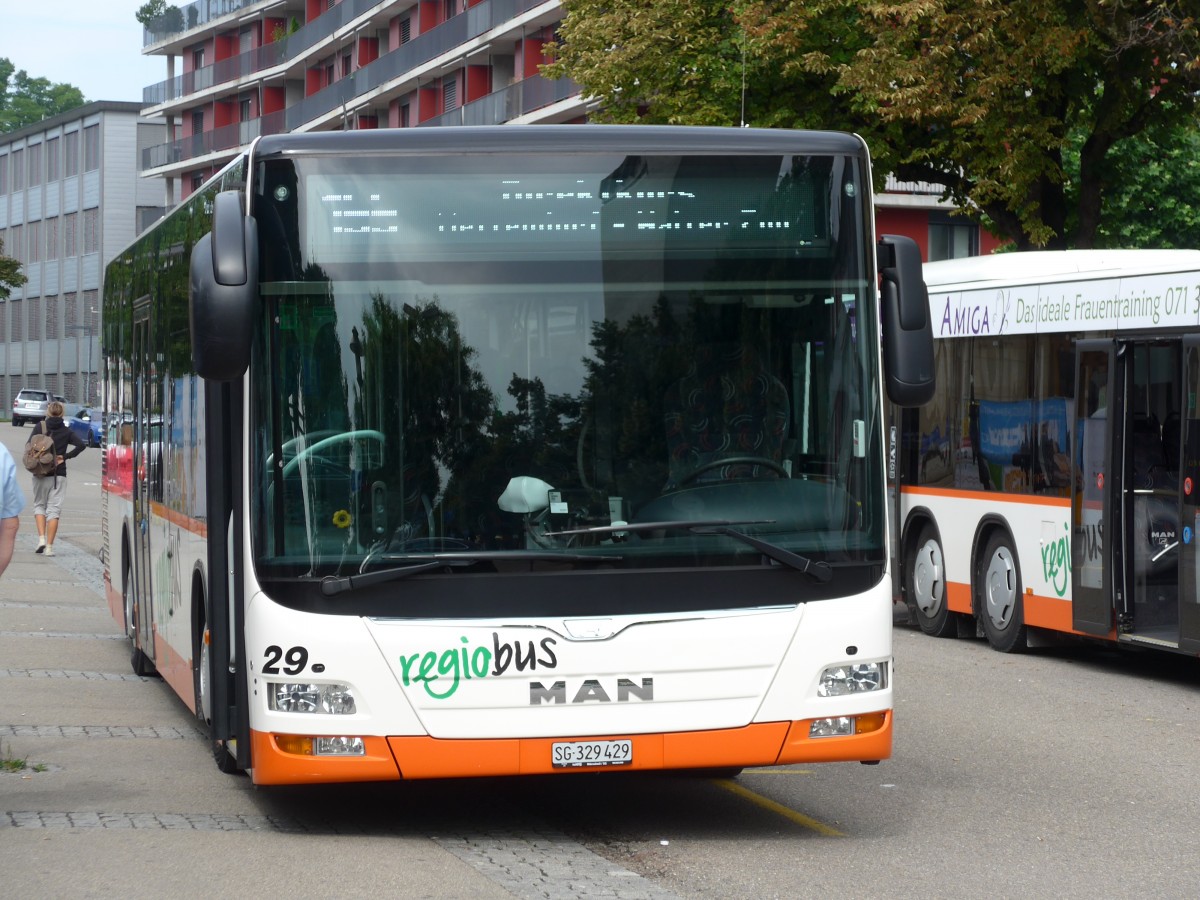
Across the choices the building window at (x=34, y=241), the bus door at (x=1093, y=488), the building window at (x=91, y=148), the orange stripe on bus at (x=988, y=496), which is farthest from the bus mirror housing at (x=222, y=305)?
the building window at (x=34, y=241)

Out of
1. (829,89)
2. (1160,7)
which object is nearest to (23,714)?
(1160,7)

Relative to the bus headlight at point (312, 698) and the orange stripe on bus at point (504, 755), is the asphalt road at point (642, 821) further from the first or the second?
the bus headlight at point (312, 698)

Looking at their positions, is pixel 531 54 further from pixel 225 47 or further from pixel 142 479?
pixel 142 479

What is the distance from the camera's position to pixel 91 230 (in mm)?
98125

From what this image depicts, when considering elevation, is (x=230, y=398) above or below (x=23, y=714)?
above

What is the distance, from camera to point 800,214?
26.1 feet

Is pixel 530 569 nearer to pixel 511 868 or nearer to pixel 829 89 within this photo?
pixel 511 868

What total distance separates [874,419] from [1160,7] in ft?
47.3

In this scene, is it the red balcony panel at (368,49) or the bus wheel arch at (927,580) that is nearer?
the bus wheel arch at (927,580)

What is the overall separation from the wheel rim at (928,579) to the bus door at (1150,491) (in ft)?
9.77

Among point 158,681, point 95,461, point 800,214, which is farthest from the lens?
point 95,461

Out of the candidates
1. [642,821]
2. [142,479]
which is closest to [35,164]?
[142,479]

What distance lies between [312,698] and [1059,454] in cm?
830

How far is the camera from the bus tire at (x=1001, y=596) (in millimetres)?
15312
